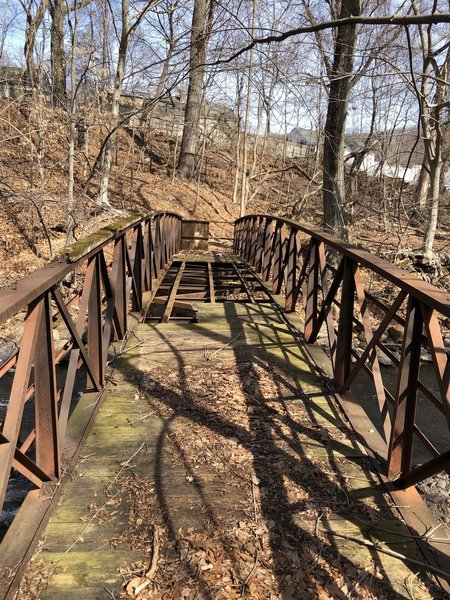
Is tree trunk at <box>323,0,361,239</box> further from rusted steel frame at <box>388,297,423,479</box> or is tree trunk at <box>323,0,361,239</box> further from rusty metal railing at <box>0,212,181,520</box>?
rusted steel frame at <box>388,297,423,479</box>

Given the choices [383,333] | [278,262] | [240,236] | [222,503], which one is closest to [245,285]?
[278,262]

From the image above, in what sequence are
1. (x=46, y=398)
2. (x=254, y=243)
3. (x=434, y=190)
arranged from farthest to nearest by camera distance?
(x=434, y=190), (x=254, y=243), (x=46, y=398)

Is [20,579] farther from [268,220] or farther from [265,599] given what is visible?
[268,220]

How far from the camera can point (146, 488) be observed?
8.79 feet

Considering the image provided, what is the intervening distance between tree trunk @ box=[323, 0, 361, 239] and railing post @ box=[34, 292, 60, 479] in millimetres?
8692

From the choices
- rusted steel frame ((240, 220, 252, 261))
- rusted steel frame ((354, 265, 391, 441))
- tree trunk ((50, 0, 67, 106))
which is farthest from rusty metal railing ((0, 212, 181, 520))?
rusted steel frame ((240, 220, 252, 261))

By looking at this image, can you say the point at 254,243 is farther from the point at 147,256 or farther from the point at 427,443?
the point at 427,443

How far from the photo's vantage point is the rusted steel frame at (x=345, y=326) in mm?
3699

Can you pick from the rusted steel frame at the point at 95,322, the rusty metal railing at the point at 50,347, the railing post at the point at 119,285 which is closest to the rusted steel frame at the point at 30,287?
the rusty metal railing at the point at 50,347

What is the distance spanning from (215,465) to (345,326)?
5.11 feet

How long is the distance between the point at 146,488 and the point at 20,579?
78 cm

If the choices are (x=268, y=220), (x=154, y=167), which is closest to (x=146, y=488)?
(x=268, y=220)

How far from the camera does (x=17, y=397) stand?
6.81 feet

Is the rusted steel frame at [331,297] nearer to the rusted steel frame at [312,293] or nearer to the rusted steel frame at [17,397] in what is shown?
the rusted steel frame at [312,293]
